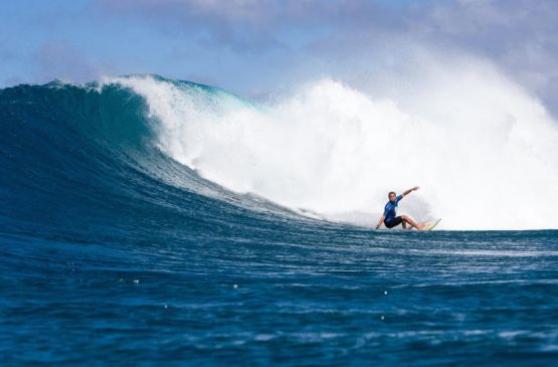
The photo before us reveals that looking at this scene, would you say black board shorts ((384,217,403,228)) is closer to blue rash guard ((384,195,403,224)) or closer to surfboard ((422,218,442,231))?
blue rash guard ((384,195,403,224))

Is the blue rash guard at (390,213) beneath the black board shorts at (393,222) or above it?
above

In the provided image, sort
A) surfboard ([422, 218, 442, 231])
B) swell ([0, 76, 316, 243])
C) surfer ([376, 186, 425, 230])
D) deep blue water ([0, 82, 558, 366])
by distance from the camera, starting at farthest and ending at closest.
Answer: surfboard ([422, 218, 442, 231]), surfer ([376, 186, 425, 230]), swell ([0, 76, 316, 243]), deep blue water ([0, 82, 558, 366])

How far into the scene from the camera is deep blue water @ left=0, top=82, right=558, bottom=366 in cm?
709

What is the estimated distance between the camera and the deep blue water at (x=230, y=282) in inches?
279

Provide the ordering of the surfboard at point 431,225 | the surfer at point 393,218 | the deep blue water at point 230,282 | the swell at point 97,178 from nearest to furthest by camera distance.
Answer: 1. the deep blue water at point 230,282
2. the swell at point 97,178
3. the surfer at point 393,218
4. the surfboard at point 431,225

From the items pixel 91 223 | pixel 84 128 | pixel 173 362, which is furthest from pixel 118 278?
pixel 84 128

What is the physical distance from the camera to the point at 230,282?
10086 millimetres

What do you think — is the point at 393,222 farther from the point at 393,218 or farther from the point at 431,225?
the point at 431,225

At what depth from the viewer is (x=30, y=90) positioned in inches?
967

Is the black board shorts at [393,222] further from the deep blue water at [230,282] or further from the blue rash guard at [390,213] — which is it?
the deep blue water at [230,282]

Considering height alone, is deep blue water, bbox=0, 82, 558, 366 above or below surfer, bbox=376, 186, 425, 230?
below

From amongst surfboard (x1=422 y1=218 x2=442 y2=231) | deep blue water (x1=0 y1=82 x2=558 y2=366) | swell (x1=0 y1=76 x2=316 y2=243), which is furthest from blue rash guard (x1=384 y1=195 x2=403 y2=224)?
swell (x1=0 y1=76 x2=316 y2=243)

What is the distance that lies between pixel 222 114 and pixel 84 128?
5.76 m

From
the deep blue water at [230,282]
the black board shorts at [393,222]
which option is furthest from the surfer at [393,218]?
the deep blue water at [230,282]
